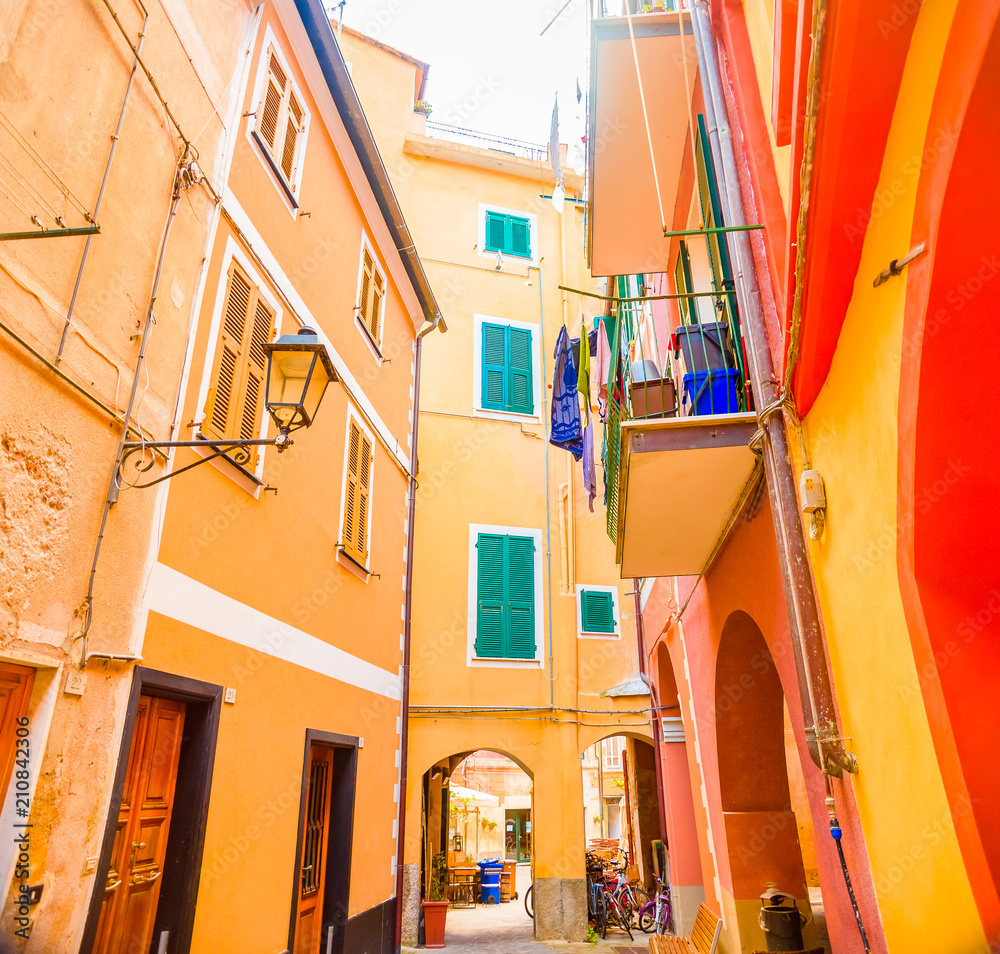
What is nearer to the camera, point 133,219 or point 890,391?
point 890,391

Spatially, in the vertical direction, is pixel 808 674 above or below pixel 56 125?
below

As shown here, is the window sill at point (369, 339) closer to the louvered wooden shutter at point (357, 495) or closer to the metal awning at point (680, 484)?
the louvered wooden shutter at point (357, 495)

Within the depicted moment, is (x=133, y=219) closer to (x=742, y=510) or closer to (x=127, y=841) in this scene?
(x=127, y=841)

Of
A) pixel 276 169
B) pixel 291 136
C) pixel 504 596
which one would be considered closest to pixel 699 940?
pixel 504 596

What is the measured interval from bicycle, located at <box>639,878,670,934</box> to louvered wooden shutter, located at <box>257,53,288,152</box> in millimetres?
12607

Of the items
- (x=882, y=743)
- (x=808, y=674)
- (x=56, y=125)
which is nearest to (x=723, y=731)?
(x=808, y=674)

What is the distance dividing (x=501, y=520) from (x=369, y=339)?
5.77 m

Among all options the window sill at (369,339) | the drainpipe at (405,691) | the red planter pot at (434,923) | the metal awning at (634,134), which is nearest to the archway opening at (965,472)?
the metal awning at (634,134)

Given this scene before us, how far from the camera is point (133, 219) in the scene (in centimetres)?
432

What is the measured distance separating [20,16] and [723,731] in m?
7.28

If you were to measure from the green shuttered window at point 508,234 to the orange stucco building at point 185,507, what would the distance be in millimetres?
7984

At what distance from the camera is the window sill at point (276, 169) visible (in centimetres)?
607

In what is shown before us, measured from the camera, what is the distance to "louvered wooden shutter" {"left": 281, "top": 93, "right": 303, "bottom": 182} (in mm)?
6754

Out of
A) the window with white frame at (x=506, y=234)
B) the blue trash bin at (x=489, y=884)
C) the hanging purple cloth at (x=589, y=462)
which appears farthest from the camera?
the blue trash bin at (x=489, y=884)
